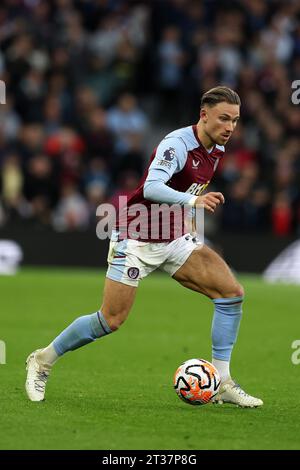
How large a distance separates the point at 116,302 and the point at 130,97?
1302 cm

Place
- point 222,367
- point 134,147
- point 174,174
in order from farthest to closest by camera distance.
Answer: point 134,147 < point 222,367 < point 174,174

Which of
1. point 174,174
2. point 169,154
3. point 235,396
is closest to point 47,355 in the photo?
point 235,396

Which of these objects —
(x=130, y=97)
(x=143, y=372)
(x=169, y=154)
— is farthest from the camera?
(x=130, y=97)

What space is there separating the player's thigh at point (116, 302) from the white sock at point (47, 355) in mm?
525

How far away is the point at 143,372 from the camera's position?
957 centimetres

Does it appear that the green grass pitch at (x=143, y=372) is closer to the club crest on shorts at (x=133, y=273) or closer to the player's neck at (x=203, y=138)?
the club crest on shorts at (x=133, y=273)

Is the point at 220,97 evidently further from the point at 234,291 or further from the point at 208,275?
the point at 234,291

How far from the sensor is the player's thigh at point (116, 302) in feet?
25.1

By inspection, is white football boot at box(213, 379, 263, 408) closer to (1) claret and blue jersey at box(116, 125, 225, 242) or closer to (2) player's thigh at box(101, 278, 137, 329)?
(2) player's thigh at box(101, 278, 137, 329)

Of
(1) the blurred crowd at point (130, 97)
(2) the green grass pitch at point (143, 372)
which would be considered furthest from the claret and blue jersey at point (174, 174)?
(1) the blurred crowd at point (130, 97)

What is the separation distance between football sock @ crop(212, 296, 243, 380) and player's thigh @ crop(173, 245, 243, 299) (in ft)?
0.20

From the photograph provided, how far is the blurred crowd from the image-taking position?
62.7 feet
